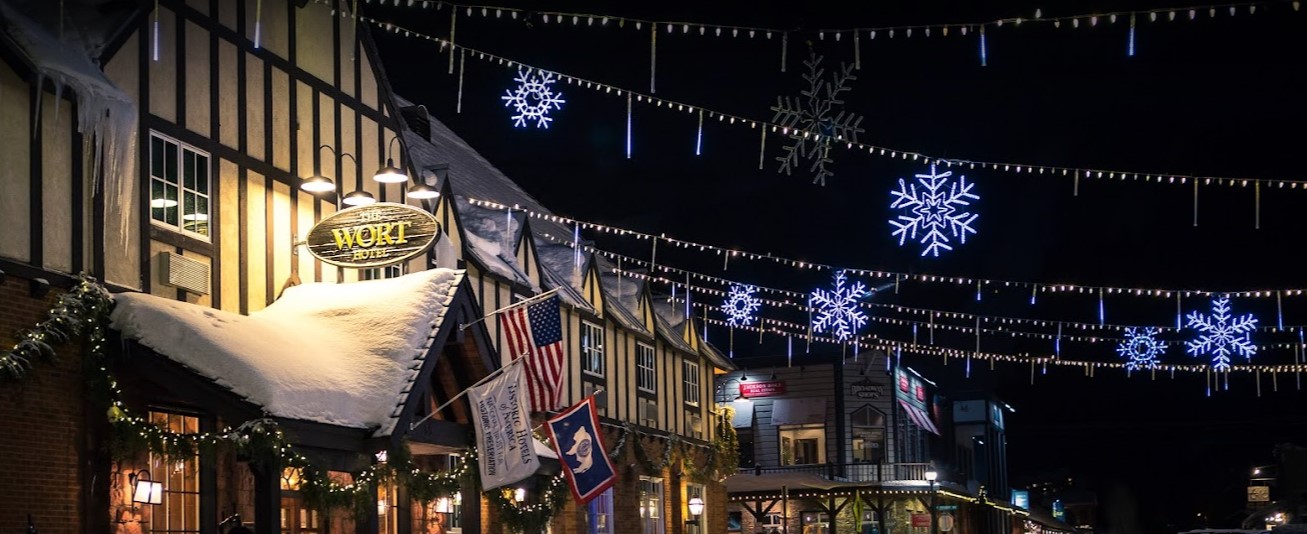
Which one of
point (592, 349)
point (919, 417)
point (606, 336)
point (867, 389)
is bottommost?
point (919, 417)

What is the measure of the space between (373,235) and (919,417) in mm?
39615

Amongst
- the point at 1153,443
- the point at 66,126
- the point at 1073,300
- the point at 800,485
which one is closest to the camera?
the point at 66,126

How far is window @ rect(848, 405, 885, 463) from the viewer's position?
50.9 m

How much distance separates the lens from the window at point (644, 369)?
29.8 m

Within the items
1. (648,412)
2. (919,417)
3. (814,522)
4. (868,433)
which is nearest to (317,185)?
(648,412)

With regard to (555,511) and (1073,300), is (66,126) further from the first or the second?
(1073,300)

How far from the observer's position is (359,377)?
1500 centimetres

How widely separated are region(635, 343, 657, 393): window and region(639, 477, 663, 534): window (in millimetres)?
1941

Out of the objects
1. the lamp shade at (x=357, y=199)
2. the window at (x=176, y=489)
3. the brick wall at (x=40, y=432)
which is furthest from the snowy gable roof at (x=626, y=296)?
the brick wall at (x=40, y=432)

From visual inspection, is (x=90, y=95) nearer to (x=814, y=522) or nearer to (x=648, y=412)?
(x=648, y=412)

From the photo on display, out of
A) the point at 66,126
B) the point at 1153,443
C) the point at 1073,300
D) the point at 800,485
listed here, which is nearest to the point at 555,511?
the point at 66,126

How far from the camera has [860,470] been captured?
50.1 m

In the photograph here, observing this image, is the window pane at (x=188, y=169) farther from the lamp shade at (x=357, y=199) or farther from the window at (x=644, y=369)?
the window at (x=644, y=369)

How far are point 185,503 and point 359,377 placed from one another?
2204 millimetres
